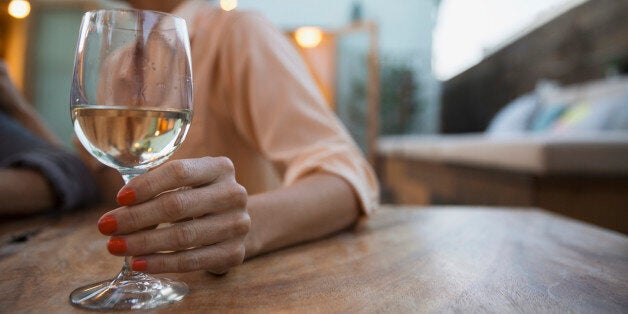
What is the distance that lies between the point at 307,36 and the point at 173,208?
5.06m

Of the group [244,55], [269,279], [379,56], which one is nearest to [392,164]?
[379,56]

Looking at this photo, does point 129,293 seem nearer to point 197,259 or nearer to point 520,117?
point 197,259

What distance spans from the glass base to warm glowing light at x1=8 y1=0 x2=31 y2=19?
401 centimetres

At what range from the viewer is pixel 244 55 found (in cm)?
88

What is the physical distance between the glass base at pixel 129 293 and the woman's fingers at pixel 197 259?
1cm

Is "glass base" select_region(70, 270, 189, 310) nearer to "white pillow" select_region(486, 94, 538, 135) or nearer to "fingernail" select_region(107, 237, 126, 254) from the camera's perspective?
Answer: "fingernail" select_region(107, 237, 126, 254)

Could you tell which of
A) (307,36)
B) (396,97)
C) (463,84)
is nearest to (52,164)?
(307,36)

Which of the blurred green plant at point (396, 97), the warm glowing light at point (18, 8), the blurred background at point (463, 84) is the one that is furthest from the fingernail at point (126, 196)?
the blurred green plant at point (396, 97)

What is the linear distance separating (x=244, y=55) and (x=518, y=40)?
483 cm

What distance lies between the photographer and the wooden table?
0.35 m

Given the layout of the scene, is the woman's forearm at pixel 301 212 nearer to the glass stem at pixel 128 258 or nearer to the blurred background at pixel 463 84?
the glass stem at pixel 128 258

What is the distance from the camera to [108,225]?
0.35m

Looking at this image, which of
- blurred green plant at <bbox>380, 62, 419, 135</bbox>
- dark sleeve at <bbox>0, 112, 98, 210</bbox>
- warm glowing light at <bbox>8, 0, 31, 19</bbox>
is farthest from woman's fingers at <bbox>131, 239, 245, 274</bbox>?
blurred green plant at <bbox>380, 62, 419, 135</bbox>

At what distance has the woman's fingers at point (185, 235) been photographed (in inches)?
14.1
